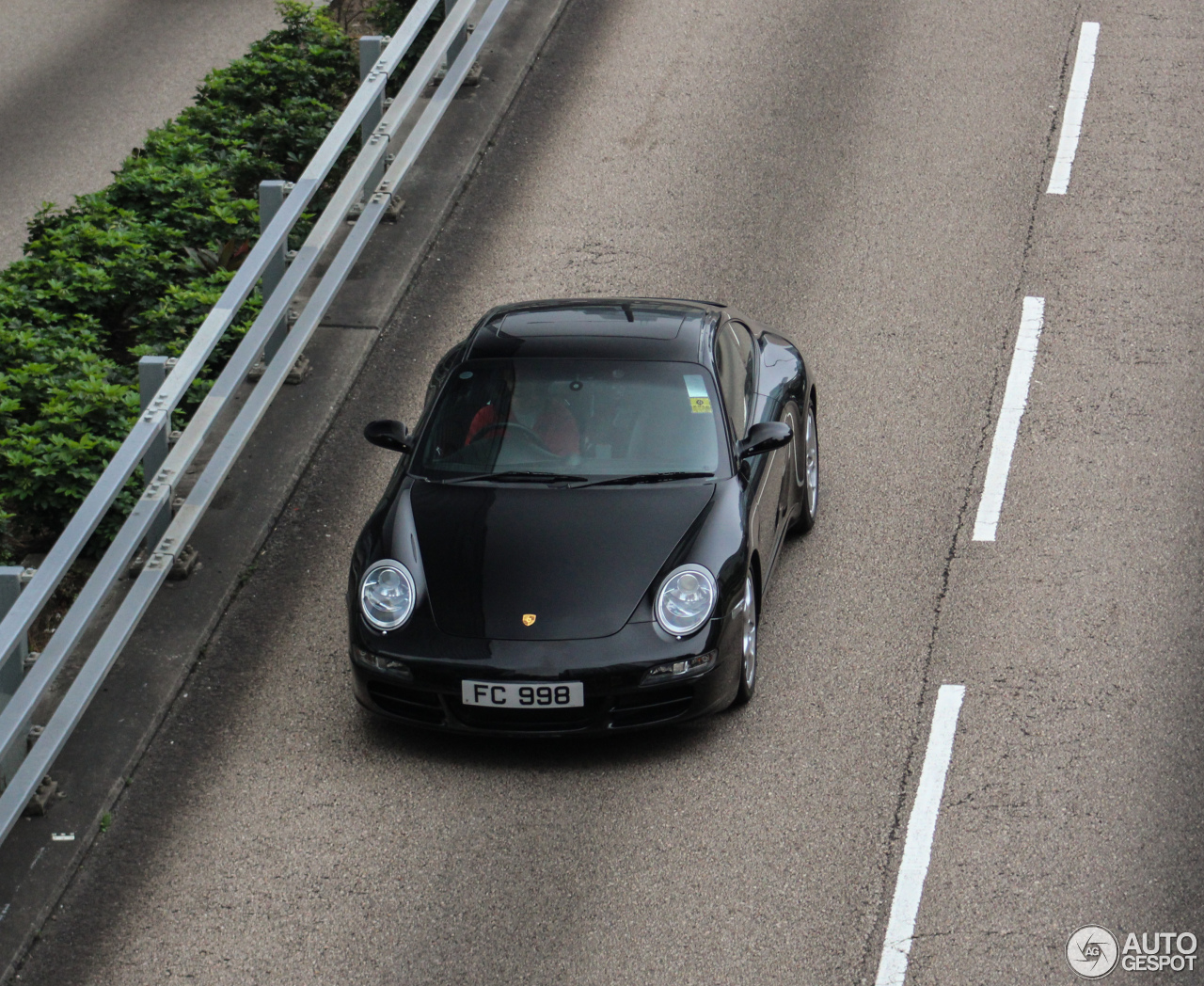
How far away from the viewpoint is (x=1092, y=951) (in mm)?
6395

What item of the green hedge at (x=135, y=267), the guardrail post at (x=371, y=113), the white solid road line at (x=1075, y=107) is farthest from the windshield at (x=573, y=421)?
the white solid road line at (x=1075, y=107)

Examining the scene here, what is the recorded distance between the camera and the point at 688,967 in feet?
21.1

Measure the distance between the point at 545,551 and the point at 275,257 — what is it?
11.8 feet

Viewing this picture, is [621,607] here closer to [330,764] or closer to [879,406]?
[330,764]

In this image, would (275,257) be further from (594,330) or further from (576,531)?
(576,531)

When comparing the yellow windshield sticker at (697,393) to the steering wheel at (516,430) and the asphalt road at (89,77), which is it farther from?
the asphalt road at (89,77)

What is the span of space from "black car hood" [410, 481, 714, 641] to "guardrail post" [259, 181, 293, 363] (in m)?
Answer: 2.84

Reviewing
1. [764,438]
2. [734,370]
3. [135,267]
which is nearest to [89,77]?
[135,267]

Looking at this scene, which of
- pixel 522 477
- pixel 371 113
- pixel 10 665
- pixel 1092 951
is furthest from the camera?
pixel 371 113

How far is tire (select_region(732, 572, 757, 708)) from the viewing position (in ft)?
25.7

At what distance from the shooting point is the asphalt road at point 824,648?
672 cm

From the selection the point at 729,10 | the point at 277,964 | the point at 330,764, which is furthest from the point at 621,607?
the point at 729,10

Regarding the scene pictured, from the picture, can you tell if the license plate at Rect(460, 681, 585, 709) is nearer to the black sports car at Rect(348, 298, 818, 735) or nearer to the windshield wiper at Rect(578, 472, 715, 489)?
the black sports car at Rect(348, 298, 818, 735)

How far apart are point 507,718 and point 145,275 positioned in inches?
201
